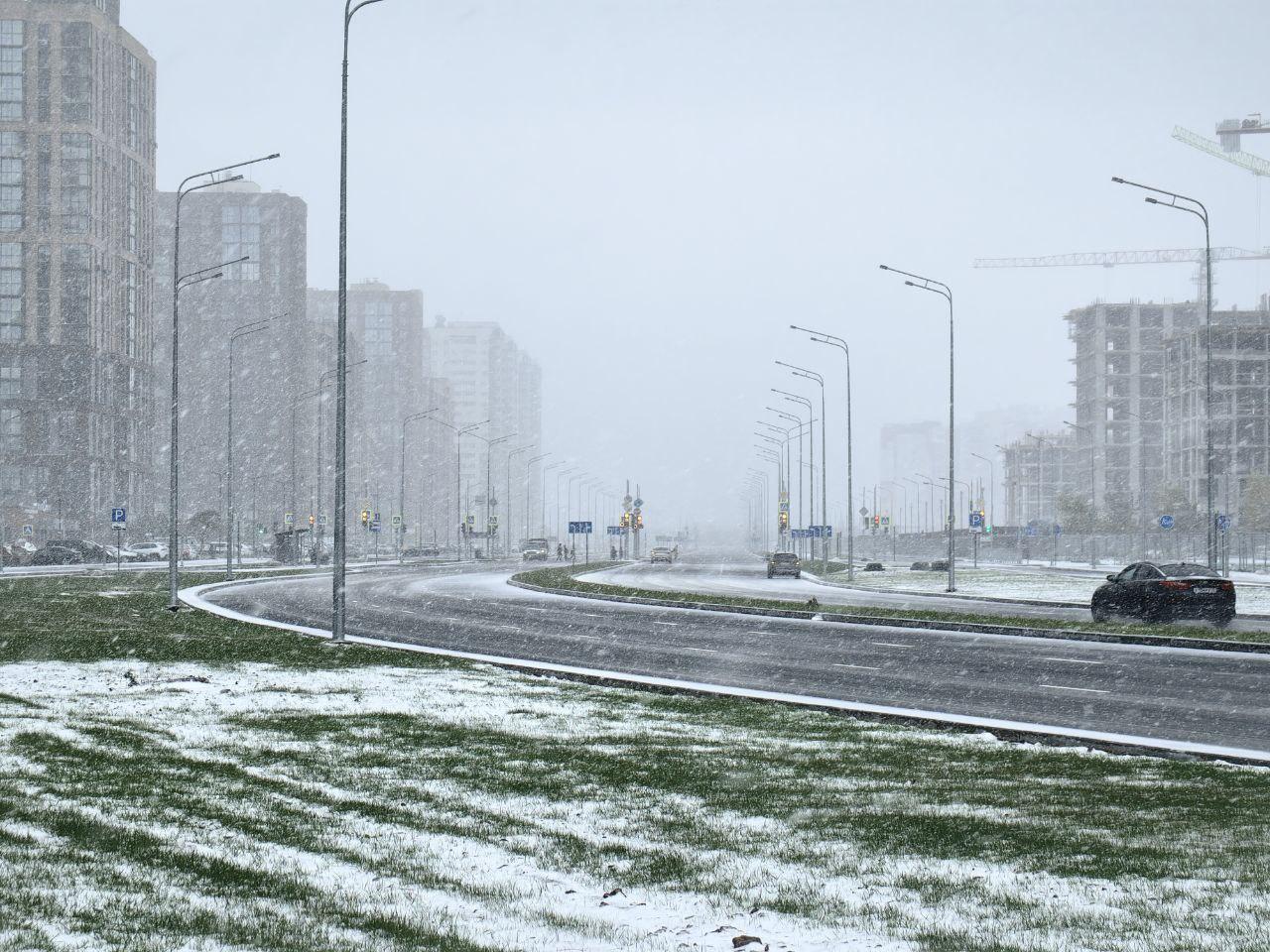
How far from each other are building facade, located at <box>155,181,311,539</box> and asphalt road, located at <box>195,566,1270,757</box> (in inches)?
5034

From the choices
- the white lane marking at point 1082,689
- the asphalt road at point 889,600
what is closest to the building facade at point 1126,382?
the asphalt road at point 889,600

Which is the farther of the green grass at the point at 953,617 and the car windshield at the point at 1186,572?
the car windshield at the point at 1186,572

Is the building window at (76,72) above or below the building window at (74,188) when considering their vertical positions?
above

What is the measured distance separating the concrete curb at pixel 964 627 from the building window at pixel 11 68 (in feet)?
298

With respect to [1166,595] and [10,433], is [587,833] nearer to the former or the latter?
[1166,595]

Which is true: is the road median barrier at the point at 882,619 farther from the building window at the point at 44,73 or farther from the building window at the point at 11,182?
the building window at the point at 44,73

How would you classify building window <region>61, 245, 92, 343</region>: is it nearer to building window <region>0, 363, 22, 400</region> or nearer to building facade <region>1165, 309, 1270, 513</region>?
building window <region>0, 363, 22, 400</region>

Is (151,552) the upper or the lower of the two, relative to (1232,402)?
lower

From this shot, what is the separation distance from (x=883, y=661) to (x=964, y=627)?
26.5 feet

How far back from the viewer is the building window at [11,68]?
110438 mm

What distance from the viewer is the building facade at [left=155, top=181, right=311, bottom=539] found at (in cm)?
16500

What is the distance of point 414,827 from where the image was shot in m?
8.29

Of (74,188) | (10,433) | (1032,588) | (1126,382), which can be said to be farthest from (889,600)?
(1126,382)

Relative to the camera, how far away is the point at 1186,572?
3016 cm
